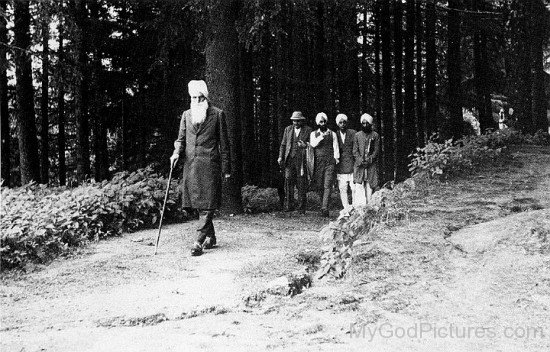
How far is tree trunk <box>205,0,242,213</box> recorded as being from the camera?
11.1 metres

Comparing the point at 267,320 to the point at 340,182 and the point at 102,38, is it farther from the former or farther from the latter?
the point at 102,38

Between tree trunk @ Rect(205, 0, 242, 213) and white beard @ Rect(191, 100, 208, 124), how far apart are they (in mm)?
3494

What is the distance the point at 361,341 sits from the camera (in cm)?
351

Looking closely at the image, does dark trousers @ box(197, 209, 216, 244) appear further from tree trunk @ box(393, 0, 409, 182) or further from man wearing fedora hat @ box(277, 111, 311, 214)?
tree trunk @ box(393, 0, 409, 182)

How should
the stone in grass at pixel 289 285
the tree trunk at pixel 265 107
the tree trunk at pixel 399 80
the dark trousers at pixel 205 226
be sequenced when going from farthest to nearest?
the tree trunk at pixel 265 107
the tree trunk at pixel 399 80
the dark trousers at pixel 205 226
the stone in grass at pixel 289 285

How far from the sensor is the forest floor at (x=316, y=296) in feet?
11.9

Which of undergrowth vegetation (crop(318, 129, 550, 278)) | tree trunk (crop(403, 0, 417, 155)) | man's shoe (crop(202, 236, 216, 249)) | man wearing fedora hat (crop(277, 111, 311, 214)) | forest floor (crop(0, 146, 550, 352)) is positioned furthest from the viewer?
tree trunk (crop(403, 0, 417, 155))

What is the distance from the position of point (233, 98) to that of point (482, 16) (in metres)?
13.5

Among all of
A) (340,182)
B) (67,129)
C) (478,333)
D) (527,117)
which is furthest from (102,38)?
(478,333)

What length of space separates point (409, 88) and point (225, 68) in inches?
518

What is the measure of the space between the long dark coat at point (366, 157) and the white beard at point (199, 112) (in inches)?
179

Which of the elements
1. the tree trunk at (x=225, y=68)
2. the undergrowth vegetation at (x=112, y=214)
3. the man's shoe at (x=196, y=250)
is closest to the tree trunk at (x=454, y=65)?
the undergrowth vegetation at (x=112, y=214)

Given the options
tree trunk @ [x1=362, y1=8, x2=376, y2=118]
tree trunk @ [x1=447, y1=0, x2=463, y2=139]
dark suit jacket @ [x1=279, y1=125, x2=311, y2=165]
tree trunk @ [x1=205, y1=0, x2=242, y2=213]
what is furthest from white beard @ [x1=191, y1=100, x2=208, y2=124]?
tree trunk @ [x1=362, y1=8, x2=376, y2=118]

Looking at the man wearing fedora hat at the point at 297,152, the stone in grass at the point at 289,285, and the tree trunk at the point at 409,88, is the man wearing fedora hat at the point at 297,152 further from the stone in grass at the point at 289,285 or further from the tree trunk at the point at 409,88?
the tree trunk at the point at 409,88
